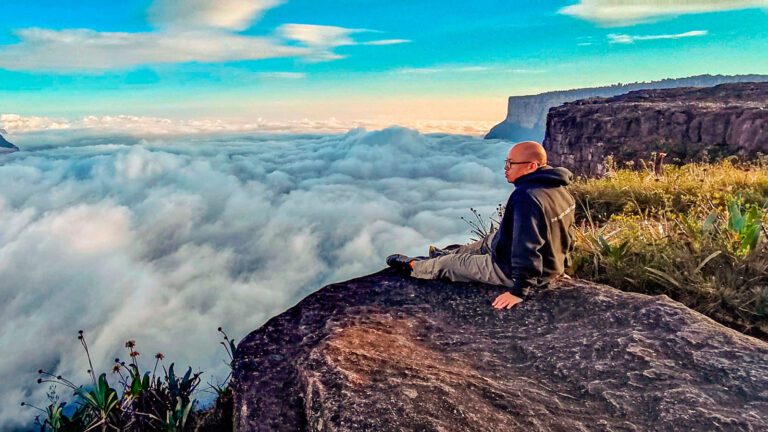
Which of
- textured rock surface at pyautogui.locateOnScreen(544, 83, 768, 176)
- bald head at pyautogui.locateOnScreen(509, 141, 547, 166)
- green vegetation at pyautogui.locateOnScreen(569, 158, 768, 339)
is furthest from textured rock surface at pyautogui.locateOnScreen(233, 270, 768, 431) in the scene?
textured rock surface at pyautogui.locateOnScreen(544, 83, 768, 176)

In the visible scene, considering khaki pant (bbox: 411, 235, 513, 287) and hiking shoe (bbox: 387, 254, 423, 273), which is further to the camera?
hiking shoe (bbox: 387, 254, 423, 273)

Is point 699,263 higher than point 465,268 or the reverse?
the reverse

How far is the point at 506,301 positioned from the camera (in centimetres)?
436

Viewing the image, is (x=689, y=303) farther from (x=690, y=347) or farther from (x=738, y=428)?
(x=738, y=428)

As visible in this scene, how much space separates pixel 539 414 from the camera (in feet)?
9.15

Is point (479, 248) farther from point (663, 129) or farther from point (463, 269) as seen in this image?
point (663, 129)

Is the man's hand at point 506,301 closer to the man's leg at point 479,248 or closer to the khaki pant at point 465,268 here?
the khaki pant at point 465,268

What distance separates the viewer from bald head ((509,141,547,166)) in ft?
15.1

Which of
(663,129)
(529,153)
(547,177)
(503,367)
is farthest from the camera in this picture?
(663,129)

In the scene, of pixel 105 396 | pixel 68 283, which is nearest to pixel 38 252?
pixel 68 283

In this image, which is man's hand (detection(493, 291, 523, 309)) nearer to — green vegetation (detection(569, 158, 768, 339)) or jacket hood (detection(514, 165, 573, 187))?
jacket hood (detection(514, 165, 573, 187))

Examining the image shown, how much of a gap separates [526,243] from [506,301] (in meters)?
0.55

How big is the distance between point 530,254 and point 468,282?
3.21ft

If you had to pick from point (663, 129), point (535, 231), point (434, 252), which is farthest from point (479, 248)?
point (663, 129)
